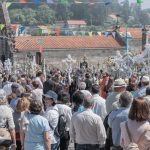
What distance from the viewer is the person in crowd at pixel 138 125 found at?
702cm

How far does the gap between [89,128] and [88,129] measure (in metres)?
0.02

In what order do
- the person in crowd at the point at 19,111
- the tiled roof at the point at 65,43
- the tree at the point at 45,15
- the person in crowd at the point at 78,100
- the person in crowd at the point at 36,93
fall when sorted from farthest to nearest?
the tree at the point at 45,15 → the tiled roof at the point at 65,43 → the person in crowd at the point at 19,111 → the person in crowd at the point at 78,100 → the person in crowd at the point at 36,93

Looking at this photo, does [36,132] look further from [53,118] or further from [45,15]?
[45,15]

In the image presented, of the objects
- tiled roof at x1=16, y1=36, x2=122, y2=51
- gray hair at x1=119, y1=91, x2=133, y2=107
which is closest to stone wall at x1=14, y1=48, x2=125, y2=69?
tiled roof at x1=16, y1=36, x2=122, y2=51

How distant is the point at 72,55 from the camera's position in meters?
57.5

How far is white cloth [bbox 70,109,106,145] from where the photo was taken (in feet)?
27.8

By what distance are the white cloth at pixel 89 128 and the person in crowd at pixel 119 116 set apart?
151mm

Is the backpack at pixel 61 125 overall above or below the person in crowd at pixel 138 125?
below

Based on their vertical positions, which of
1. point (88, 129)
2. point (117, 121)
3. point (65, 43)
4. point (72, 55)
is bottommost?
point (72, 55)

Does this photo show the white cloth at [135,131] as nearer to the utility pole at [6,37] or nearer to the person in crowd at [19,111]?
the person in crowd at [19,111]

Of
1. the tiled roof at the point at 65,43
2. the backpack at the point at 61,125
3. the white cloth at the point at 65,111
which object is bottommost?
the tiled roof at the point at 65,43

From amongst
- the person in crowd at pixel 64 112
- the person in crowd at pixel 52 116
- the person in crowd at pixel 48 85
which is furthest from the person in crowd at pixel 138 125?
the person in crowd at pixel 48 85

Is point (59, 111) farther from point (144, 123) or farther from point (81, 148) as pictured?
point (144, 123)

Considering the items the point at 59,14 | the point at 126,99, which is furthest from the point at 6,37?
the point at 59,14
